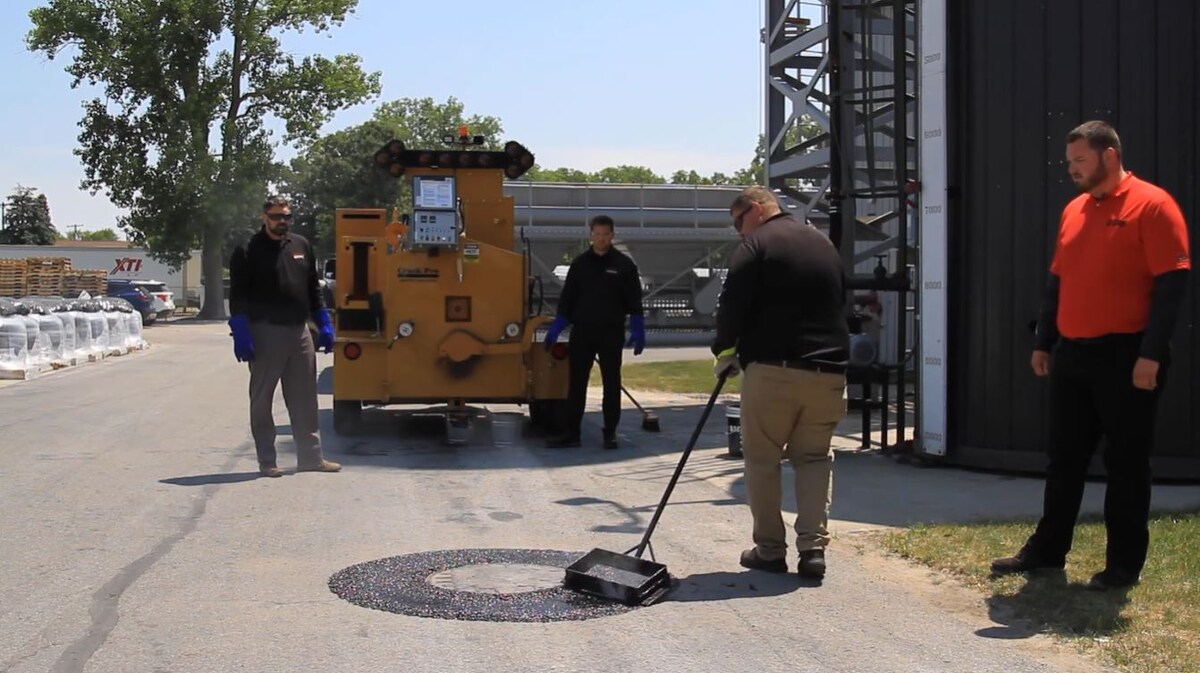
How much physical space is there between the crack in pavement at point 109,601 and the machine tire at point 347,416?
3689mm

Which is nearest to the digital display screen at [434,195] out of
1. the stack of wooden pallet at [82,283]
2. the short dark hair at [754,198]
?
the short dark hair at [754,198]

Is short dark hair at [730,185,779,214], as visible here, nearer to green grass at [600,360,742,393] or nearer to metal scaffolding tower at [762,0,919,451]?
metal scaffolding tower at [762,0,919,451]

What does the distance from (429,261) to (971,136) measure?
483 cm

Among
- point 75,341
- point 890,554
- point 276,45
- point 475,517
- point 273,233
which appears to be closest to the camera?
point 890,554

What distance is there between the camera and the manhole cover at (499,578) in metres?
5.93

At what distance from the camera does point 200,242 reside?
171 ft

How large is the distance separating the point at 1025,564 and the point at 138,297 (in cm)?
4308

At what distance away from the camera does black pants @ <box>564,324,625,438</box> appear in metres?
11.0

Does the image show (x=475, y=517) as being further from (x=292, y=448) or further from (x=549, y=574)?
(x=292, y=448)

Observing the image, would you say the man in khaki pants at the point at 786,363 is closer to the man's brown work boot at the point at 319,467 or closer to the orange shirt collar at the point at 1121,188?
the orange shirt collar at the point at 1121,188

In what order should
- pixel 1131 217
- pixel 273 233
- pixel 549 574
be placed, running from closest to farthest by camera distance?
1. pixel 1131 217
2. pixel 549 574
3. pixel 273 233

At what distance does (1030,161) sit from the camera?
355 inches

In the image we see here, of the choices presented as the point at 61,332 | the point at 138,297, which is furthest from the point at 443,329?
the point at 138,297

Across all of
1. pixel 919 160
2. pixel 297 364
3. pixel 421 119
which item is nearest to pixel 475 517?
pixel 297 364
